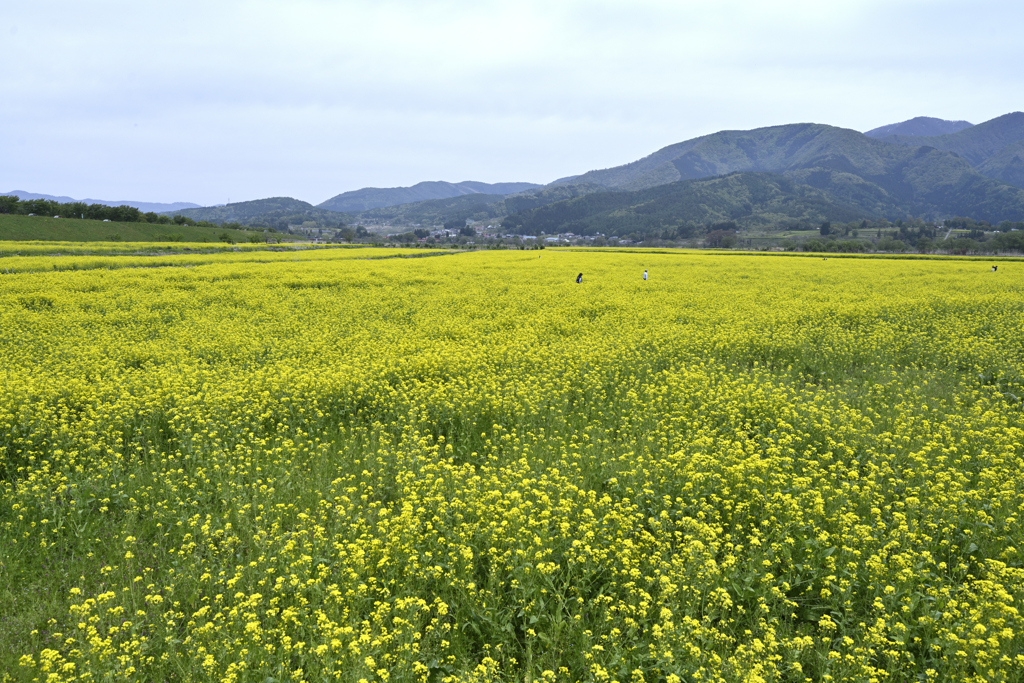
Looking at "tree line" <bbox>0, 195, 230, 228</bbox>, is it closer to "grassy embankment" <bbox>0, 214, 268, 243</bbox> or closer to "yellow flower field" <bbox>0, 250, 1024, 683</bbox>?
"grassy embankment" <bbox>0, 214, 268, 243</bbox>

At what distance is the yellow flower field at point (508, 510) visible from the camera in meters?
4.05

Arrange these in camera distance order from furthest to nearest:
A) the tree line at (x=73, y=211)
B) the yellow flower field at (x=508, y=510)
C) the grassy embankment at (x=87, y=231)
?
the tree line at (x=73, y=211) < the grassy embankment at (x=87, y=231) < the yellow flower field at (x=508, y=510)

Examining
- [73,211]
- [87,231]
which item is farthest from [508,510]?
[73,211]

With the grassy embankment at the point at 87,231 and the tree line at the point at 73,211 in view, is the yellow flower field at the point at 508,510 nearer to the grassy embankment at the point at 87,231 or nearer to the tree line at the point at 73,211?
the grassy embankment at the point at 87,231

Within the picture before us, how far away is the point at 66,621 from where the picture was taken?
4590mm

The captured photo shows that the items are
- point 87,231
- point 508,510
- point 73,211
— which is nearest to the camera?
point 508,510

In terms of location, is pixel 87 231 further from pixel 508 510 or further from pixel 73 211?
pixel 508 510

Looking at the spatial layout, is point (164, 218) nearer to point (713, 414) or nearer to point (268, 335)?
point (268, 335)

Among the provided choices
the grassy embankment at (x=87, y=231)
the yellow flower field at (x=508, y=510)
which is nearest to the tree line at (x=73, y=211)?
the grassy embankment at (x=87, y=231)

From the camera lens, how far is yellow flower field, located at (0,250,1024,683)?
4.05 m

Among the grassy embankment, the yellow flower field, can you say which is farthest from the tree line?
the yellow flower field

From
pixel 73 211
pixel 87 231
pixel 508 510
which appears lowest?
pixel 508 510

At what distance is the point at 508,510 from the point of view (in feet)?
18.6

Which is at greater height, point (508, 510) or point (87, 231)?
point (87, 231)
